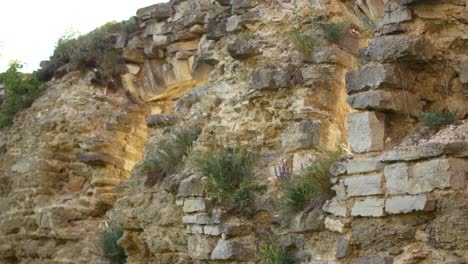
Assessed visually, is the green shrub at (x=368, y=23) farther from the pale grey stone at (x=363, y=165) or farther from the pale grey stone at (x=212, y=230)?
the pale grey stone at (x=212, y=230)

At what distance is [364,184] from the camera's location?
14.1 feet

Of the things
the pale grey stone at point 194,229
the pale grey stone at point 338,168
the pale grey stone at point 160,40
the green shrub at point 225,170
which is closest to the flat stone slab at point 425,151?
the pale grey stone at point 338,168

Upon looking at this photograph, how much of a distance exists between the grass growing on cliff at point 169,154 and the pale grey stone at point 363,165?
250cm

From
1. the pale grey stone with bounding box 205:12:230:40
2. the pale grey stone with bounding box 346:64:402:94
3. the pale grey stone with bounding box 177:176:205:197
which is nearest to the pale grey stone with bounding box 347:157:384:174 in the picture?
the pale grey stone with bounding box 346:64:402:94

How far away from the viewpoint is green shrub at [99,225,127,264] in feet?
24.5

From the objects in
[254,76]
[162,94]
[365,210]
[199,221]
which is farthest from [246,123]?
[162,94]

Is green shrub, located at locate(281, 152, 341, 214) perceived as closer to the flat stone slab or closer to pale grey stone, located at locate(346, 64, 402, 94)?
pale grey stone, located at locate(346, 64, 402, 94)

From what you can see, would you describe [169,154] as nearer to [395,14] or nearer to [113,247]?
[113,247]

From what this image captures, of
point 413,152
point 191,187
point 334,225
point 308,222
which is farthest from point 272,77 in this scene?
point 413,152

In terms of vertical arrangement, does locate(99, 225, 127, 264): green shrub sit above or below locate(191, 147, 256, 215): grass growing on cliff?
below

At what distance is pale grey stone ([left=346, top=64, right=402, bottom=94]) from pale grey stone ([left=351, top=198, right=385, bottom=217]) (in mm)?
776

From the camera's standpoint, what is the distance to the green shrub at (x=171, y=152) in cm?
679

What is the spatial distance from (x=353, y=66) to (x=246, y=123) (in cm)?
110

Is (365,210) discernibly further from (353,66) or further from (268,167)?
(353,66)
